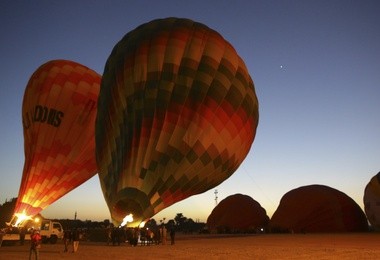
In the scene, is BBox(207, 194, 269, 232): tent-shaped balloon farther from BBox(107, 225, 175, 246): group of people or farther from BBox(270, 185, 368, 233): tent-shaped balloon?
BBox(107, 225, 175, 246): group of people

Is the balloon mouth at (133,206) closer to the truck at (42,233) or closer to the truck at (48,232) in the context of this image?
the truck at (42,233)

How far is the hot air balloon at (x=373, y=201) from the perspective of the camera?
35188 mm

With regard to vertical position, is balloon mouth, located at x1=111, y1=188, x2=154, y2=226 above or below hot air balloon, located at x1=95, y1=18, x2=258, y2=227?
below

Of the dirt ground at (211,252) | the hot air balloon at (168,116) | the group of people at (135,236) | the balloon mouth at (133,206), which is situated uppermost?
the hot air balloon at (168,116)

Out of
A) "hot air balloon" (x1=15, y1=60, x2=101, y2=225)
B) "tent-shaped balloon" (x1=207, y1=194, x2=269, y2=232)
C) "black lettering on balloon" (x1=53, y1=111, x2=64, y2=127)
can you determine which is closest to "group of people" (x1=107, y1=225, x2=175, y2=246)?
"hot air balloon" (x1=15, y1=60, x2=101, y2=225)

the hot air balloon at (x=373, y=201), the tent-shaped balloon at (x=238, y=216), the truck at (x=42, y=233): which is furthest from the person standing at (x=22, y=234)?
the hot air balloon at (x=373, y=201)

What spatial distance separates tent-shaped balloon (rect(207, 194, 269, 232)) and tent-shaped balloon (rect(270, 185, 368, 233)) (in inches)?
260

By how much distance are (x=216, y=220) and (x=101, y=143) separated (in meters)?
32.1

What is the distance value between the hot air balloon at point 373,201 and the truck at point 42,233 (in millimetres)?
27197

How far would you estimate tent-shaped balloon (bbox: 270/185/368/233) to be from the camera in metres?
36.8

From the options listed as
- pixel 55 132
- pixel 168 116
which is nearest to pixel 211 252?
pixel 168 116

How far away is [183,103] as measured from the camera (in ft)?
55.6

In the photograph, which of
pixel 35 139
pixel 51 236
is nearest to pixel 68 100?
pixel 35 139

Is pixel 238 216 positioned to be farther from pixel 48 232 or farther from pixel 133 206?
pixel 133 206
